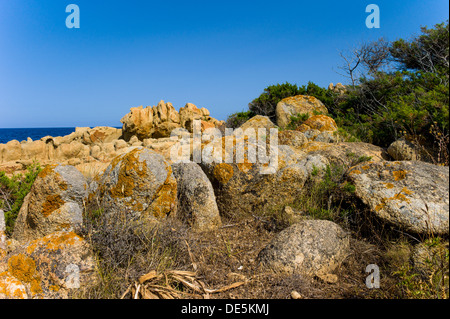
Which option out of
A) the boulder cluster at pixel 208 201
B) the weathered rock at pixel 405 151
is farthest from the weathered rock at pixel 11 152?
the weathered rock at pixel 405 151

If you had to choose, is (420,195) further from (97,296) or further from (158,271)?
(97,296)

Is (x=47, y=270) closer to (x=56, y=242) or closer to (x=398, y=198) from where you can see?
(x=56, y=242)

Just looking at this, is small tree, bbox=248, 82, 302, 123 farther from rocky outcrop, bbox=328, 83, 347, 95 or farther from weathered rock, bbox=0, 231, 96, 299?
weathered rock, bbox=0, 231, 96, 299

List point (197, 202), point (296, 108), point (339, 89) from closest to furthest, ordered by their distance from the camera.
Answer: point (197, 202) < point (296, 108) < point (339, 89)

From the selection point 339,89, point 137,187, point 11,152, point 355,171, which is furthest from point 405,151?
point 11,152

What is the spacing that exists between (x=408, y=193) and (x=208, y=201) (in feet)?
10.2

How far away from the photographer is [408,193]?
4.13 metres

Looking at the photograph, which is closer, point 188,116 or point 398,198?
point 398,198

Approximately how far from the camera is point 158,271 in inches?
140

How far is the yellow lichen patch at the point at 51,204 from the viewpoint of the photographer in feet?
15.3

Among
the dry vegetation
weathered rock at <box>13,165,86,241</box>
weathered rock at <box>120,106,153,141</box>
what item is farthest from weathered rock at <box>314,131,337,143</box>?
weathered rock at <box>120,106,153,141</box>

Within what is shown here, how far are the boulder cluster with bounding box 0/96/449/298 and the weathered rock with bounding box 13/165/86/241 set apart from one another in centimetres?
1

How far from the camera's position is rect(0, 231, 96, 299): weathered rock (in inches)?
131
